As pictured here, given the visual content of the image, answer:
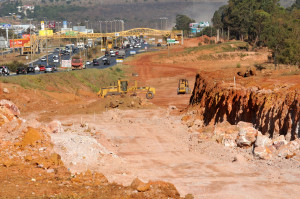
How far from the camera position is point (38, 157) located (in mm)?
25500

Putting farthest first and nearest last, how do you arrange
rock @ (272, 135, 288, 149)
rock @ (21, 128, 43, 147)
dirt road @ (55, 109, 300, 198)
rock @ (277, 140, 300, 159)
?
rock @ (272, 135, 288, 149)
rock @ (21, 128, 43, 147)
rock @ (277, 140, 300, 159)
dirt road @ (55, 109, 300, 198)

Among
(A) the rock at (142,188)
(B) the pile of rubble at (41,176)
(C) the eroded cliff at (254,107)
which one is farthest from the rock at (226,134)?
(A) the rock at (142,188)

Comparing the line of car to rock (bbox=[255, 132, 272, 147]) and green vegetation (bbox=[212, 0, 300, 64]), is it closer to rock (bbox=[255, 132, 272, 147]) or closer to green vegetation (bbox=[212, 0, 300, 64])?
green vegetation (bbox=[212, 0, 300, 64])

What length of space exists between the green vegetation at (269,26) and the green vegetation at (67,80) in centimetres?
2786

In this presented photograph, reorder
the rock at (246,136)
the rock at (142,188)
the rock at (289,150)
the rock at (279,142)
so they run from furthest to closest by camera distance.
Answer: the rock at (246,136), the rock at (279,142), the rock at (289,150), the rock at (142,188)

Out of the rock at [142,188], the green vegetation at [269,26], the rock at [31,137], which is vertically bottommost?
the rock at [142,188]

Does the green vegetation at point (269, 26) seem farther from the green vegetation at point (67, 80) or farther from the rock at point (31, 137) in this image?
the rock at point (31, 137)

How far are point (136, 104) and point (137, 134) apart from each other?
46.1 feet

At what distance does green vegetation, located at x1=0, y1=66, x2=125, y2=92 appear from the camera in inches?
2387

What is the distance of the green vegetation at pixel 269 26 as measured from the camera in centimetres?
7719

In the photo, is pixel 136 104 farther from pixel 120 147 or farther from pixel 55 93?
pixel 120 147

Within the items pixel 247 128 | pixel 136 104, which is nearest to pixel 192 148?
pixel 247 128

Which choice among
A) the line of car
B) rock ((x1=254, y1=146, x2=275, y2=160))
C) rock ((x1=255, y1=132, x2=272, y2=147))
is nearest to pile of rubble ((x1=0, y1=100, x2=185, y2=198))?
rock ((x1=254, y1=146, x2=275, y2=160))

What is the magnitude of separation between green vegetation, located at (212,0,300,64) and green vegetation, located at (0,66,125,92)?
27.9 meters
